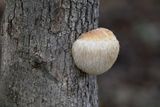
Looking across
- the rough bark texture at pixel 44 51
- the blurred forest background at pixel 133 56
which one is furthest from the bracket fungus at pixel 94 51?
the blurred forest background at pixel 133 56

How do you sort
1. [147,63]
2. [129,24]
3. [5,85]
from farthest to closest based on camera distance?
[129,24] → [147,63] → [5,85]

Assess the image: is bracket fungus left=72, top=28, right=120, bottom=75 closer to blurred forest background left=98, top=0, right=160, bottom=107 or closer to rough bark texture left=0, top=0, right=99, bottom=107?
rough bark texture left=0, top=0, right=99, bottom=107

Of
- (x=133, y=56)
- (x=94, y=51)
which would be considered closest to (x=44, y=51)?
(x=94, y=51)

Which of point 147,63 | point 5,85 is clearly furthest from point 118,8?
point 5,85

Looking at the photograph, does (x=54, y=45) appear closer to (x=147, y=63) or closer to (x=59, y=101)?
(x=59, y=101)

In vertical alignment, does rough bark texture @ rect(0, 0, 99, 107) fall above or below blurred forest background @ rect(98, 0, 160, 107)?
above

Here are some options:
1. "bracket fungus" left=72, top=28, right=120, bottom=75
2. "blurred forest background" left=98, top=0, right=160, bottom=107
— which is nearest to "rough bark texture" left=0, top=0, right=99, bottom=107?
"bracket fungus" left=72, top=28, right=120, bottom=75

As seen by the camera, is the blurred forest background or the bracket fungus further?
the blurred forest background
